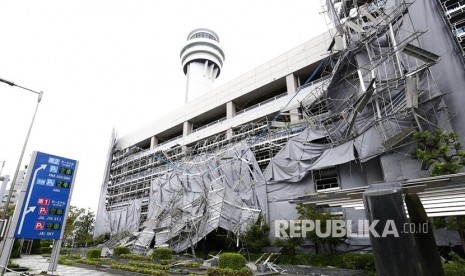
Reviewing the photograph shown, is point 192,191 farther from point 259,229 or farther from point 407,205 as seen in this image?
point 407,205

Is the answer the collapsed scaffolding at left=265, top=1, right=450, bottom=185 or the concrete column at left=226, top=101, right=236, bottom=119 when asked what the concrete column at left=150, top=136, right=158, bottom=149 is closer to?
the concrete column at left=226, top=101, right=236, bottom=119

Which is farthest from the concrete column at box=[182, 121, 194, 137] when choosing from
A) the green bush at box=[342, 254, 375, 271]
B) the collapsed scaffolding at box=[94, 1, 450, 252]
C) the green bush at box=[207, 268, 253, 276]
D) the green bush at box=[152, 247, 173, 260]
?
the green bush at box=[342, 254, 375, 271]

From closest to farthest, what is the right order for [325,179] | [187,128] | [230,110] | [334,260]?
[334,260] < [325,179] < [230,110] < [187,128]

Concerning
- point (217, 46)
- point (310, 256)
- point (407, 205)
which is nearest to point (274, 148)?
point (310, 256)

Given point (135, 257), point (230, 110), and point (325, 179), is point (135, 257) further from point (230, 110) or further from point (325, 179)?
point (230, 110)

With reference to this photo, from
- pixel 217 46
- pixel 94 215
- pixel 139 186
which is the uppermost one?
pixel 217 46

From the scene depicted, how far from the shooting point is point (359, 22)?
15836mm

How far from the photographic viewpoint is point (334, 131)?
16.0 metres

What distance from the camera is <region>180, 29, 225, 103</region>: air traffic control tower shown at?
51.8 m

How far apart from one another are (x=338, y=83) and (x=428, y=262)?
50.7 feet

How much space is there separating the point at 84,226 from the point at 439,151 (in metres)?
39.6

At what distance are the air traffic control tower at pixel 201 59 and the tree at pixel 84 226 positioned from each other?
87.7 feet

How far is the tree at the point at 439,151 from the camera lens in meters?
9.23

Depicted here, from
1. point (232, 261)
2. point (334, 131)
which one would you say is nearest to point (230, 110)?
point (334, 131)
